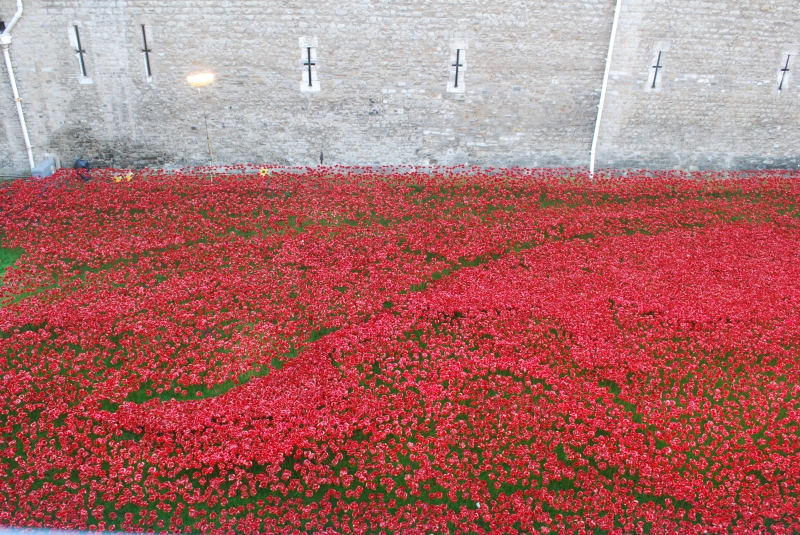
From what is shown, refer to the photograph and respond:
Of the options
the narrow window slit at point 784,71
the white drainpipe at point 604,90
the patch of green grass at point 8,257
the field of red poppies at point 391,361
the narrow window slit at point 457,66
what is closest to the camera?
the field of red poppies at point 391,361

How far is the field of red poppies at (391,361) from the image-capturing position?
15.6 ft

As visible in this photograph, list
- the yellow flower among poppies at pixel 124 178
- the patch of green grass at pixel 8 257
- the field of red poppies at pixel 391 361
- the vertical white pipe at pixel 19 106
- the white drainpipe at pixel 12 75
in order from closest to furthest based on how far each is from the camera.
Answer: the field of red poppies at pixel 391 361
the patch of green grass at pixel 8 257
the white drainpipe at pixel 12 75
the vertical white pipe at pixel 19 106
the yellow flower among poppies at pixel 124 178

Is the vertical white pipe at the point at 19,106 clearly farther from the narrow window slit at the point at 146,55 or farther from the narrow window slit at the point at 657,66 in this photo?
the narrow window slit at the point at 657,66

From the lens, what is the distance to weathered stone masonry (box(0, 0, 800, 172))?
10172 mm

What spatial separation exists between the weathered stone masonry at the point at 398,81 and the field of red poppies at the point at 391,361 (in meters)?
1.43

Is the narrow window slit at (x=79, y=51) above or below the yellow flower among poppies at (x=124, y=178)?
above

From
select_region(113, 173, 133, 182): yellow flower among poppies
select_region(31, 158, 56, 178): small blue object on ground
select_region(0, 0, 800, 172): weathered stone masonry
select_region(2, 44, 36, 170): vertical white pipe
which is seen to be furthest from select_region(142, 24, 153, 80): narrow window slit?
select_region(31, 158, 56, 178): small blue object on ground

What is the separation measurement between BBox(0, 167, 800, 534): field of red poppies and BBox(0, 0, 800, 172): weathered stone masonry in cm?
143

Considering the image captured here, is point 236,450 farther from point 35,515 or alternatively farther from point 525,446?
point 525,446

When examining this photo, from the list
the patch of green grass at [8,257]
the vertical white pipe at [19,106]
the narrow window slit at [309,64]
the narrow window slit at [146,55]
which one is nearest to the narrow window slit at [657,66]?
the narrow window slit at [309,64]

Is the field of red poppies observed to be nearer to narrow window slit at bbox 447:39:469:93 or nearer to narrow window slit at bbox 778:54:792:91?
narrow window slit at bbox 447:39:469:93

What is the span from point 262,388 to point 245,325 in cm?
124

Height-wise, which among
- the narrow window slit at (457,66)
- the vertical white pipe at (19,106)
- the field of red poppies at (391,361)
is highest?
the narrow window slit at (457,66)

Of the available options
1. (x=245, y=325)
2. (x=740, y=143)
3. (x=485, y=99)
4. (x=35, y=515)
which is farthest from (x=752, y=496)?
(x=740, y=143)
